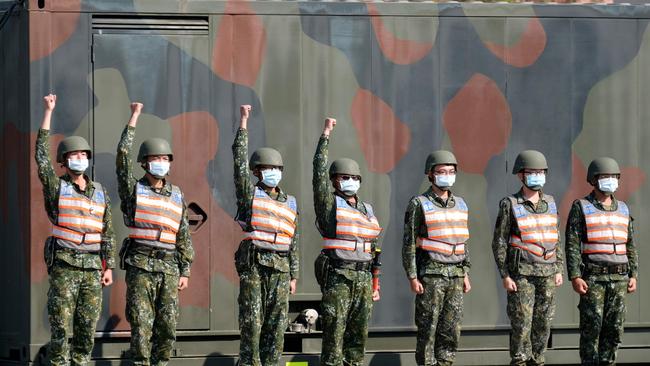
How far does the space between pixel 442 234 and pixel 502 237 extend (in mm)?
473

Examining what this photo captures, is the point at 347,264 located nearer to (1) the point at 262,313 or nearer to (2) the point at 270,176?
(1) the point at 262,313

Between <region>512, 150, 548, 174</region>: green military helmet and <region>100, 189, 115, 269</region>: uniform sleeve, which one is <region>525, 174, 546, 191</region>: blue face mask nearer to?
<region>512, 150, 548, 174</region>: green military helmet

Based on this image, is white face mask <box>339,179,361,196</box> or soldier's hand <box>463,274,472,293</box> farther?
soldier's hand <box>463,274,472,293</box>

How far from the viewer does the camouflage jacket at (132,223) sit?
362 inches

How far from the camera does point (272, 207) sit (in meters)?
9.50

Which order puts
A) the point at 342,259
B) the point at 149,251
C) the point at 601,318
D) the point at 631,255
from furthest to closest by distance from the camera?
1. the point at 631,255
2. the point at 601,318
3. the point at 342,259
4. the point at 149,251

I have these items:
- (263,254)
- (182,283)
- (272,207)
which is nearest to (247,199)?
(272,207)

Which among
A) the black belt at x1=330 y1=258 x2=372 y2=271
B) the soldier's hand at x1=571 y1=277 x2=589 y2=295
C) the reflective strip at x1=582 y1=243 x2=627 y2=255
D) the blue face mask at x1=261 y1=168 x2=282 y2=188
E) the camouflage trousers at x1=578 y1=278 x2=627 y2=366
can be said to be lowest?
the camouflage trousers at x1=578 y1=278 x2=627 y2=366

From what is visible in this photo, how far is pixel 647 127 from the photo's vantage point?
10.9 meters

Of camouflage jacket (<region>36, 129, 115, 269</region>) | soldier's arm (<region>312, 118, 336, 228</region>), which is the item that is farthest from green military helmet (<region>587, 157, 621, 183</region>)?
camouflage jacket (<region>36, 129, 115, 269</region>)

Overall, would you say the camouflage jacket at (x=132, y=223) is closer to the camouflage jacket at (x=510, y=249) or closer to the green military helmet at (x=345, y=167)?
the green military helmet at (x=345, y=167)

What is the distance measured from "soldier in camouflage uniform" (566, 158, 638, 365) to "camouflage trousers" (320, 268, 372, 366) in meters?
1.60

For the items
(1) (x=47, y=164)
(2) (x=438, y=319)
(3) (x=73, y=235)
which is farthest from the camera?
(2) (x=438, y=319)

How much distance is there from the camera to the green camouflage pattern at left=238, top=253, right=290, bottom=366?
9.41 meters
